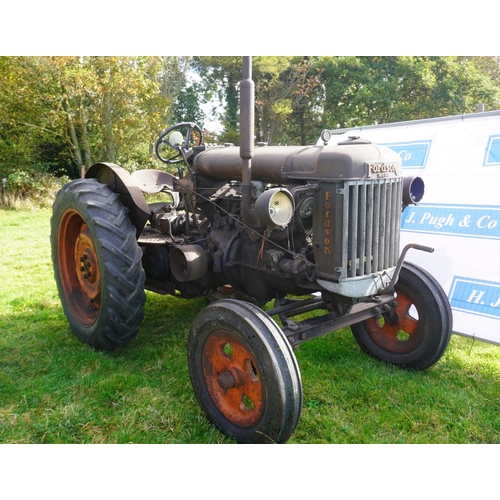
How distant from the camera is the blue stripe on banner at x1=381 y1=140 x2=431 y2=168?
15.6 feet

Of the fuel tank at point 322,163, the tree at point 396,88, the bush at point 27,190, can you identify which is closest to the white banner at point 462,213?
the fuel tank at point 322,163

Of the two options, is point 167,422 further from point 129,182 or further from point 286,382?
point 129,182

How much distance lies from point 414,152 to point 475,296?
1680 mm

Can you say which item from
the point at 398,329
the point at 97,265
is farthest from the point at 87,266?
the point at 398,329

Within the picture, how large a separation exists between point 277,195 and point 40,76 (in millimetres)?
13393

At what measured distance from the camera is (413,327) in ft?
11.6

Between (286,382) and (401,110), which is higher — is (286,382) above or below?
below

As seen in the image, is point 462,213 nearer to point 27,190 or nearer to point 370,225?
point 370,225

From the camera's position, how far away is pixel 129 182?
3.71 m

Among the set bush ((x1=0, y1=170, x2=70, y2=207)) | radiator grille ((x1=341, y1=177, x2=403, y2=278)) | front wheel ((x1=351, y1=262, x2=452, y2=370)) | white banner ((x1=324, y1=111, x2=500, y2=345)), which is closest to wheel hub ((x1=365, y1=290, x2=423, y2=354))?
front wheel ((x1=351, y1=262, x2=452, y2=370))

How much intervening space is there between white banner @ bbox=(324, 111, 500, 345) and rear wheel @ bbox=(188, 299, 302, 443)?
2.36 m

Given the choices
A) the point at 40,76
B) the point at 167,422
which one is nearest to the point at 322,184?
the point at 167,422

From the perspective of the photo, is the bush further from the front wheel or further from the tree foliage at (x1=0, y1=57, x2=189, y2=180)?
the front wheel

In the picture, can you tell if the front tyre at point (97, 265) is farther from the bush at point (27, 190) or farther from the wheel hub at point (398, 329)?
the bush at point (27, 190)
